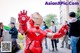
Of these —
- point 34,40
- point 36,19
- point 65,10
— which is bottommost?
point 34,40

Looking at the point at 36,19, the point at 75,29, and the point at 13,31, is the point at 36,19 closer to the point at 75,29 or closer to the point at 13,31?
the point at 75,29

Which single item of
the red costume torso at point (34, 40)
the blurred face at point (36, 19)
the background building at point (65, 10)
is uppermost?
the background building at point (65, 10)

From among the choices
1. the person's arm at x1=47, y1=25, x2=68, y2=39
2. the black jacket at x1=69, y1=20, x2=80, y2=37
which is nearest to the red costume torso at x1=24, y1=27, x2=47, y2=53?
the person's arm at x1=47, y1=25, x2=68, y2=39

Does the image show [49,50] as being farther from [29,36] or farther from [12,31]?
[29,36]

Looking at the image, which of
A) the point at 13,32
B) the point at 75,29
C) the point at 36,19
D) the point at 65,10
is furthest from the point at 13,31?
the point at 36,19

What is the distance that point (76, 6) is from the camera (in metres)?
3.39

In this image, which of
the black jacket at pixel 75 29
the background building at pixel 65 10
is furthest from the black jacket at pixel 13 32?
the black jacket at pixel 75 29

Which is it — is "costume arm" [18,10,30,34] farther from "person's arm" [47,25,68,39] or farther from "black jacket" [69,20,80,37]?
"black jacket" [69,20,80,37]

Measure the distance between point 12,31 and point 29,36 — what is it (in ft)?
5.33

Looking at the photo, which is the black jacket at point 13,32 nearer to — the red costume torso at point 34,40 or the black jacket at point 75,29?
the black jacket at point 75,29

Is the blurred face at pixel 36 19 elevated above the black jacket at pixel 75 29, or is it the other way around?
Result: the blurred face at pixel 36 19

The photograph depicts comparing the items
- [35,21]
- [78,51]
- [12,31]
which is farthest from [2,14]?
[35,21]

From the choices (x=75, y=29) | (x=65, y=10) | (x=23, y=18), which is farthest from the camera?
(x=65, y=10)

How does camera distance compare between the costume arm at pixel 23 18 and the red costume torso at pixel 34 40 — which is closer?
the costume arm at pixel 23 18
